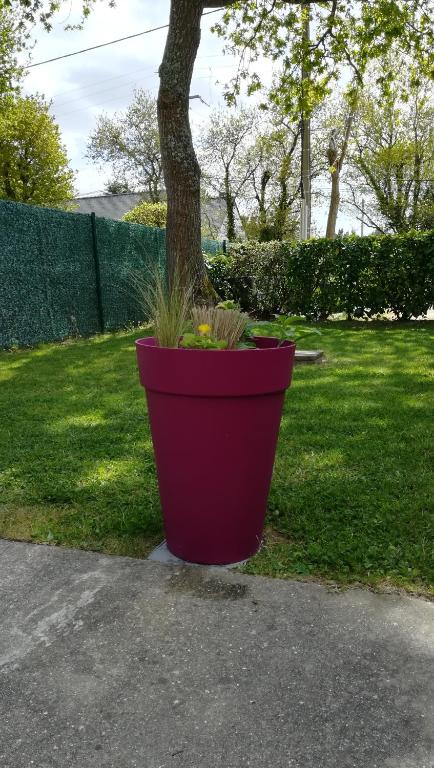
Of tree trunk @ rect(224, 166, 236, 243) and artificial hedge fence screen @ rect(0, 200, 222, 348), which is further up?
tree trunk @ rect(224, 166, 236, 243)

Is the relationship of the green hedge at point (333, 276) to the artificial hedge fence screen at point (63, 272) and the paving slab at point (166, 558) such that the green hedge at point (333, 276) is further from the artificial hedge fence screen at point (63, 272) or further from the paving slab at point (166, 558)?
the paving slab at point (166, 558)

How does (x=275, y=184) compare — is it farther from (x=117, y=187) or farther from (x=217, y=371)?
(x=217, y=371)

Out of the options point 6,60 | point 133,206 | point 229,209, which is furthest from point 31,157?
point 133,206

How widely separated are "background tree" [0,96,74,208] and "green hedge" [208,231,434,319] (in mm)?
10658

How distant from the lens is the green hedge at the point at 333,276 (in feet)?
36.5

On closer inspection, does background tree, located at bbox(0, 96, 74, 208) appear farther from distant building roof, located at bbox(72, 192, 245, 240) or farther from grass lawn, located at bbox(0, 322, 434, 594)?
grass lawn, located at bbox(0, 322, 434, 594)

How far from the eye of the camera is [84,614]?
7.03 feet

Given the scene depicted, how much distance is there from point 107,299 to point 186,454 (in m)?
9.15

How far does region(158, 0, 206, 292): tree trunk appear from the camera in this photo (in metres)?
7.67

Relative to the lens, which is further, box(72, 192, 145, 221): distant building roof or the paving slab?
box(72, 192, 145, 221): distant building roof

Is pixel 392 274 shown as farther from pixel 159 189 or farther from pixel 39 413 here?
pixel 159 189

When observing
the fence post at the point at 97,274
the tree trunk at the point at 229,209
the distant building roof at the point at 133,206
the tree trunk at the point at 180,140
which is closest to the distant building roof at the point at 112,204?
the distant building roof at the point at 133,206

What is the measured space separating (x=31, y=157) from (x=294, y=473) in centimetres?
1997

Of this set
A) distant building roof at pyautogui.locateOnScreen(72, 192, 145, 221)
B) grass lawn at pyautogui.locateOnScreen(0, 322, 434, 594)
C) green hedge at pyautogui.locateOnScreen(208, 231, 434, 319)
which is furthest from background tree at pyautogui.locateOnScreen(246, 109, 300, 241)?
grass lawn at pyautogui.locateOnScreen(0, 322, 434, 594)
